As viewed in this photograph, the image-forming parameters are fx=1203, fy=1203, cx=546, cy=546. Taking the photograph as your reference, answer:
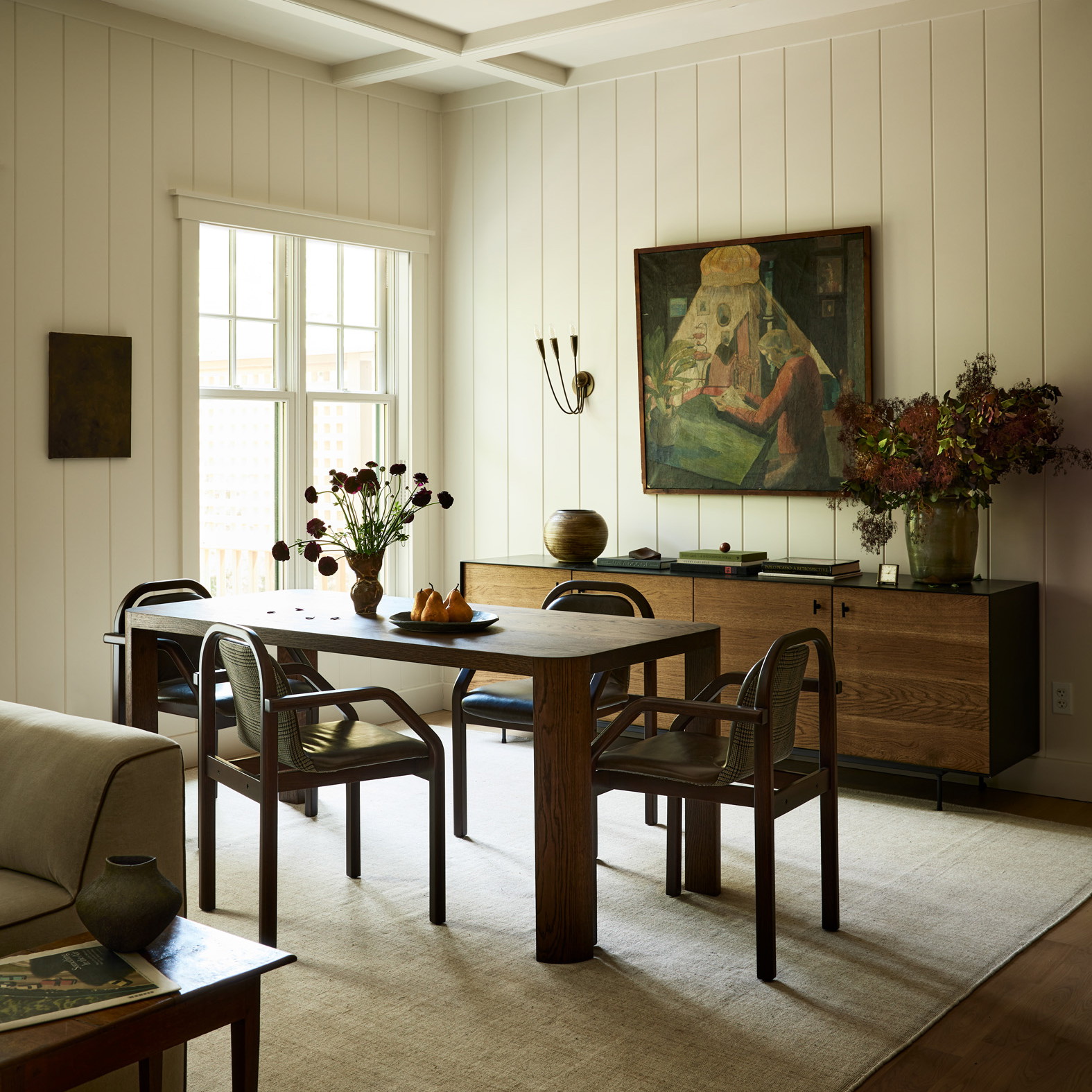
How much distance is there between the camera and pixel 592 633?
3.38 meters

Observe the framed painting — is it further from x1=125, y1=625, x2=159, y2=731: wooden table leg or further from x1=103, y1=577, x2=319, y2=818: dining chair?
x1=125, y1=625, x2=159, y2=731: wooden table leg

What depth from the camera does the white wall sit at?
4.40 m

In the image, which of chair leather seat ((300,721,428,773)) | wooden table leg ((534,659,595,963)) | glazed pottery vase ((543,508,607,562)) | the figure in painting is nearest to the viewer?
wooden table leg ((534,659,595,963))

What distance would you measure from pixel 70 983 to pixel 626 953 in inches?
65.4

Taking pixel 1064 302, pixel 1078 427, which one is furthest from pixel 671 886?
pixel 1064 302

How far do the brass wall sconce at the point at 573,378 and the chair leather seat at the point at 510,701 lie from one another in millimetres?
1899

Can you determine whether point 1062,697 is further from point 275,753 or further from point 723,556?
point 275,753

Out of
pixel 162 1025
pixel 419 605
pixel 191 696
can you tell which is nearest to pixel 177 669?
pixel 191 696

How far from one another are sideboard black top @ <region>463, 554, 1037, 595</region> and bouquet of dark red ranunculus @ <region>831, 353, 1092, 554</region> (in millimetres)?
186

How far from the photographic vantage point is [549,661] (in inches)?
116

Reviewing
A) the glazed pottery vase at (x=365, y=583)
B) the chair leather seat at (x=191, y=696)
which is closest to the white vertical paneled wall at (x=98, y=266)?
the chair leather seat at (x=191, y=696)

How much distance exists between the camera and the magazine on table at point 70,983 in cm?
159

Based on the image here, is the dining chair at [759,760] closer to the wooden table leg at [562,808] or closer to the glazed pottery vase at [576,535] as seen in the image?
the wooden table leg at [562,808]

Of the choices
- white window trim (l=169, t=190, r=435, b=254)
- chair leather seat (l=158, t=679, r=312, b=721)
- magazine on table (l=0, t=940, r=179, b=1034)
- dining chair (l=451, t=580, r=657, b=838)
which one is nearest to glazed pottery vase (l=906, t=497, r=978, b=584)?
dining chair (l=451, t=580, r=657, b=838)
